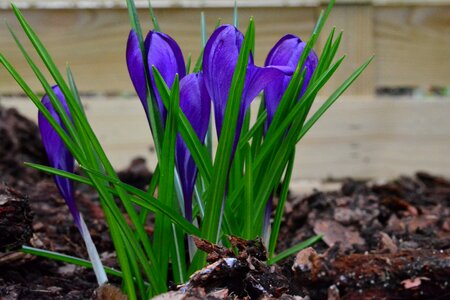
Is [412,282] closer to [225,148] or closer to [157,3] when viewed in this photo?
[225,148]

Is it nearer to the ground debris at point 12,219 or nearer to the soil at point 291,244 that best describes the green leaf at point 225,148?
the soil at point 291,244

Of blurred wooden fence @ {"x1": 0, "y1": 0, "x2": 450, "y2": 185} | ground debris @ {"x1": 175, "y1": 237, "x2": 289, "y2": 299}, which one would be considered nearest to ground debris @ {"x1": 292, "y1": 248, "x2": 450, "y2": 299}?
ground debris @ {"x1": 175, "y1": 237, "x2": 289, "y2": 299}

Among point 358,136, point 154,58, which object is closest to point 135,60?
point 154,58

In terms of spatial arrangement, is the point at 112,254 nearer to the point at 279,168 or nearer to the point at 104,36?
the point at 279,168

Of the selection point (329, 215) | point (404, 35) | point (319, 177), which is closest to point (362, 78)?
point (404, 35)

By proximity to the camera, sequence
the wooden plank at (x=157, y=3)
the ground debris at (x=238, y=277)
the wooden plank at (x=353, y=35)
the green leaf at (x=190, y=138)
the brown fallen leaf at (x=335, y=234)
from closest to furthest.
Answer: the ground debris at (x=238, y=277) → the green leaf at (x=190, y=138) → the brown fallen leaf at (x=335, y=234) → the wooden plank at (x=157, y=3) → the wooden plank at (x=353, y=35)

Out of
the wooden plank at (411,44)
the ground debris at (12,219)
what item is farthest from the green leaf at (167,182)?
the wooden plank at (411,44)

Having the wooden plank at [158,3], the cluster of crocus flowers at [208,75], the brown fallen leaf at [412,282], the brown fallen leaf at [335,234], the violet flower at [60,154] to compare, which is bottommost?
the brown fallen leaf at [335,234]

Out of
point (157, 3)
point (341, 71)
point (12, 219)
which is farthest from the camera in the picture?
point (341, 71)
